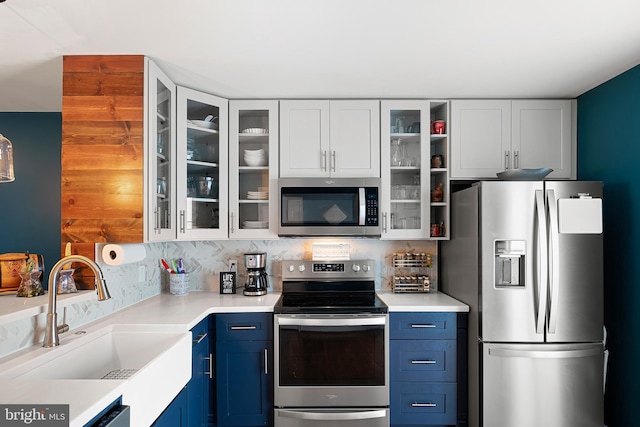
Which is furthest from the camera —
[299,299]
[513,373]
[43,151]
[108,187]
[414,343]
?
[43,151]

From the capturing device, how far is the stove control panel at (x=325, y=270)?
3.05 m

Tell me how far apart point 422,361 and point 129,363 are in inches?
68.7

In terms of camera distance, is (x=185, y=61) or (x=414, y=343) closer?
(x=185, y=61)

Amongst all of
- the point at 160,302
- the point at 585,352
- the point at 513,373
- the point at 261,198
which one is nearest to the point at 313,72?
the point at 261,198

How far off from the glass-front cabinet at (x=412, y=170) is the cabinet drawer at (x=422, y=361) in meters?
0.79

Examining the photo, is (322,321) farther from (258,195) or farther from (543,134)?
(543,134)

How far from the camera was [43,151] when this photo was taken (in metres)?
3.25

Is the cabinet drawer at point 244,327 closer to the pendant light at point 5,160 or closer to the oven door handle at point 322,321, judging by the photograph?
the oven door handle at point 322,321

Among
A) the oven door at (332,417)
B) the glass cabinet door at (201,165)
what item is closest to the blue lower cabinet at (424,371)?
the oven door at (332,417)

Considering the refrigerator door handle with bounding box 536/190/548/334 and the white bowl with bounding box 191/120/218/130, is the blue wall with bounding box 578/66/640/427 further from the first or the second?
the white bowl with bounding box 191/120/218/130

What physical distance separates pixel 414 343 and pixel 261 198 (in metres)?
1.49

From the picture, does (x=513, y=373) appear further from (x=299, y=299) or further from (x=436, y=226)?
(x=299, y=299)

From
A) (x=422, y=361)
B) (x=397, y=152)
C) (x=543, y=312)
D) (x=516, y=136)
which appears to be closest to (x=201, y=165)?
(x=397, y=152)

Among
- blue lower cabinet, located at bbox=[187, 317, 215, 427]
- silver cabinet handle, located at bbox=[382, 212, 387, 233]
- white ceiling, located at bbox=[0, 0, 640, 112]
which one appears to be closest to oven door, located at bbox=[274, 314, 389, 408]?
blue lower cabinet, located at bbox=[187, 317, 215, 427]
